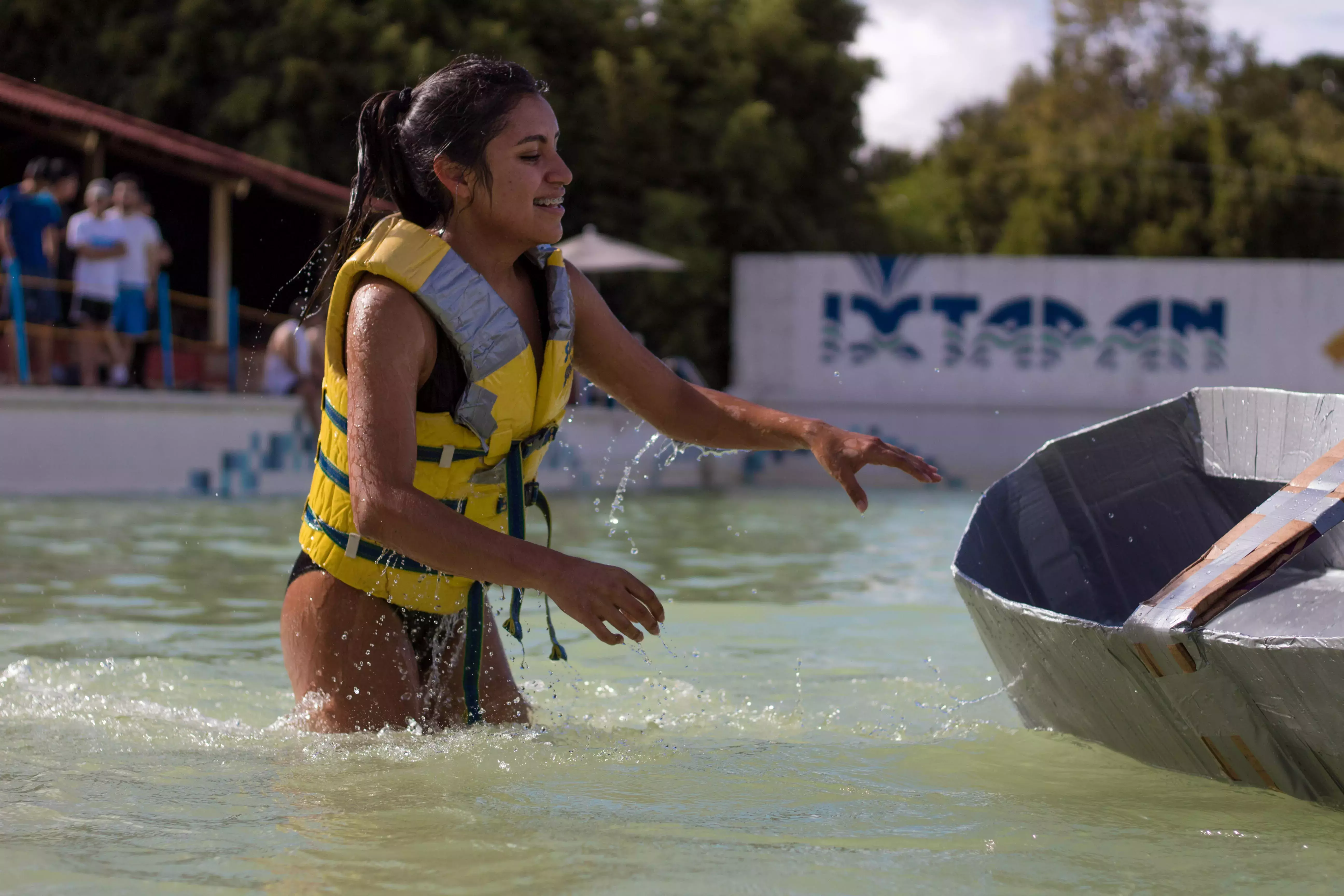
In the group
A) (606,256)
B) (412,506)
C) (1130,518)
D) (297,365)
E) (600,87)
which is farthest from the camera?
(600,87)

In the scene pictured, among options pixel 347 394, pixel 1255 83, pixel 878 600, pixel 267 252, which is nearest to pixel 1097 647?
pixel 347 394

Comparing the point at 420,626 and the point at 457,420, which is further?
the point at 420,626

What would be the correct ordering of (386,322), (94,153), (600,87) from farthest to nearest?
(600,87) → (94,153) → (386,322)

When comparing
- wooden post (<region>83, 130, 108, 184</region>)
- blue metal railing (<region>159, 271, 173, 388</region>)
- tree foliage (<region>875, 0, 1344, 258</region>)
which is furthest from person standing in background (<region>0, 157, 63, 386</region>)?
tree foliage (<region>875, 0, 1344, 258</region>)

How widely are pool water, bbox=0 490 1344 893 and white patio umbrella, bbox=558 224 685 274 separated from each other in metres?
10.5

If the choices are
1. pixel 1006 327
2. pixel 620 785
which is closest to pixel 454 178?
pixel 620 785

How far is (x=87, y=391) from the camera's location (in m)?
10.4

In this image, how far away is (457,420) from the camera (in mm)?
2859

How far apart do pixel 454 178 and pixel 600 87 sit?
58.5ft

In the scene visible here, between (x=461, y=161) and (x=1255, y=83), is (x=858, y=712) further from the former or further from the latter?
(x=1255, y=83)

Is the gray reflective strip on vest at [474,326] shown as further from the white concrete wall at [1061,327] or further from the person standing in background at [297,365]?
the white concrete wall at [1061,327]

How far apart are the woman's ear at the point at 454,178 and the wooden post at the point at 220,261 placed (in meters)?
11.1

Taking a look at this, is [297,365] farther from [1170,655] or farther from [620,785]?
[1170,655]

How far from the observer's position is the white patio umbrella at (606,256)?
15.8m
